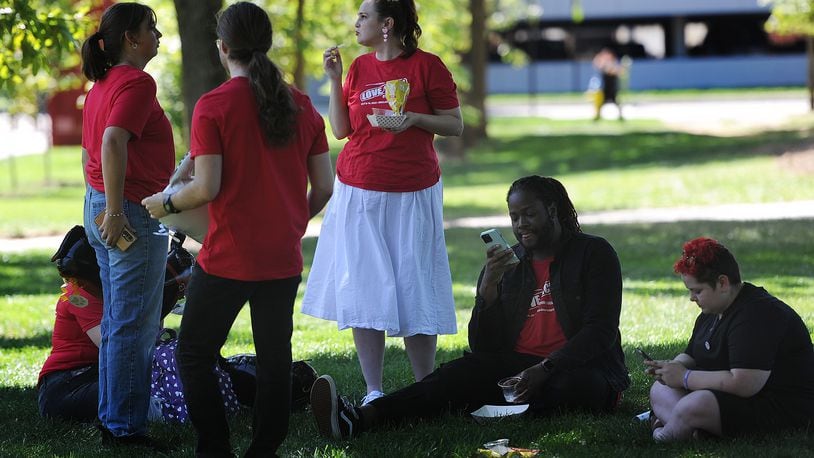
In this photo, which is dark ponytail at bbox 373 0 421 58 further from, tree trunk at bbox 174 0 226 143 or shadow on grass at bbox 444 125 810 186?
shadow on grass at bbox 444 125 810 186

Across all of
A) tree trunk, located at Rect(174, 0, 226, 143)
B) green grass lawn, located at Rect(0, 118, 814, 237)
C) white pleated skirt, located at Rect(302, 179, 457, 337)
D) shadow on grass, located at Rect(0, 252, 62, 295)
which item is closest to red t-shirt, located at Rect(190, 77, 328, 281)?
white pleated skirt, located at Rect(302, 179, 457, 337)

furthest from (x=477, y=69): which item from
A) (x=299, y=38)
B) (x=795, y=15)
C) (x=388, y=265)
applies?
(x=388, y=265)

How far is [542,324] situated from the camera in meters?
5.60

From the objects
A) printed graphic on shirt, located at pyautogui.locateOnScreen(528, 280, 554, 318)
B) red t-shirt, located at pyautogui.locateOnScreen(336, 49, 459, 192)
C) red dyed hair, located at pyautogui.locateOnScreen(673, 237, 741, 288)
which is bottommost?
printed graphic on shirt, located at pyautogui.locateOnScreen(528, 280, 554, 318)

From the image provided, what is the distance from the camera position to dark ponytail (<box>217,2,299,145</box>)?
4305 millimetres

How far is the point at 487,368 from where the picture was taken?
18.1ft

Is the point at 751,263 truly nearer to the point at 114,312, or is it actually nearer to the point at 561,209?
the point at 561,209

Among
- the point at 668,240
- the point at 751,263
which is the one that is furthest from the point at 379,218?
the point at 668,240

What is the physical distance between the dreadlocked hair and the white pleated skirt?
1.70 ft

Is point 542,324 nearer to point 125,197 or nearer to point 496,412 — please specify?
point 496,412

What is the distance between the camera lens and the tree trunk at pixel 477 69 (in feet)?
90.0

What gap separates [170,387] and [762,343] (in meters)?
2.61

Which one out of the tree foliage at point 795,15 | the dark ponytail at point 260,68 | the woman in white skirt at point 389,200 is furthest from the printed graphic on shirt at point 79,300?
the tree foliage at point 795,15

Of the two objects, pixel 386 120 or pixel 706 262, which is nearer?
pixel 706 262
